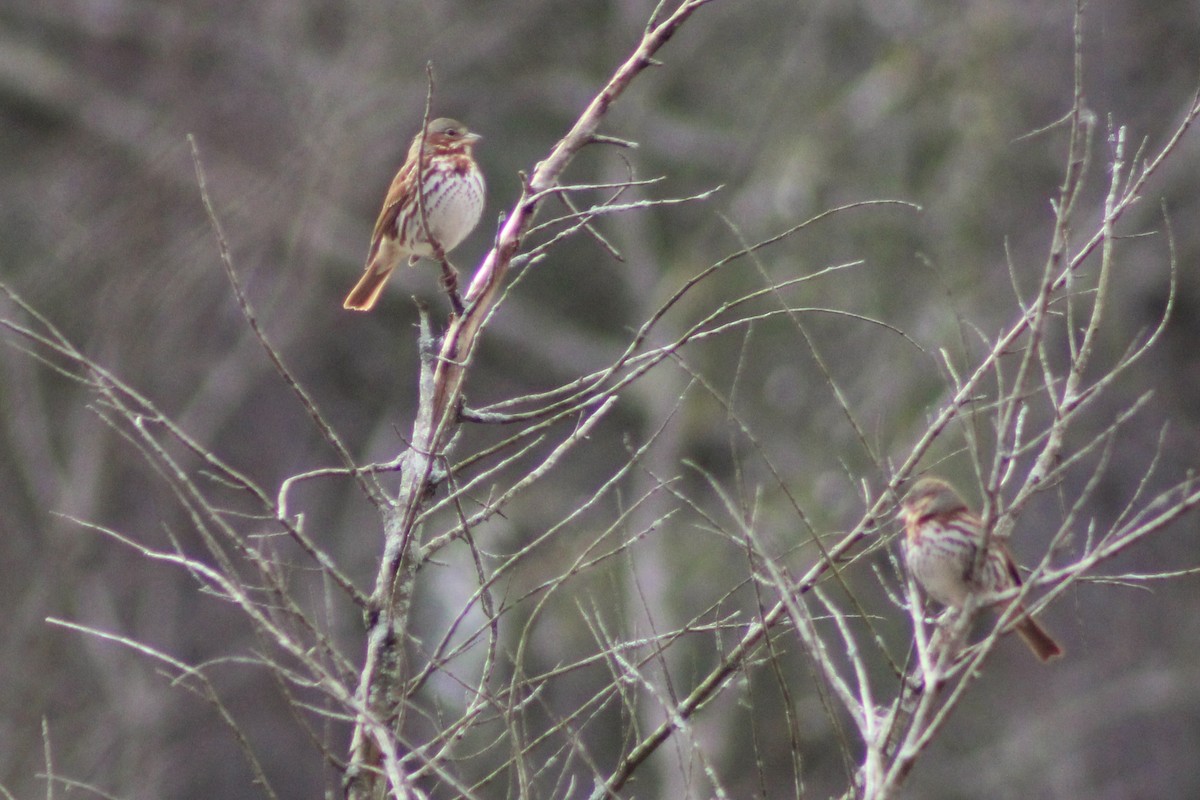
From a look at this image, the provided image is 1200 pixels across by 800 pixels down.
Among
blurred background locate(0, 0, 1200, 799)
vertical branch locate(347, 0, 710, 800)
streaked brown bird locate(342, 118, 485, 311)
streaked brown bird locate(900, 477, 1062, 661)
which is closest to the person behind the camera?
vertical branch locate(347, 0, 710, 800)

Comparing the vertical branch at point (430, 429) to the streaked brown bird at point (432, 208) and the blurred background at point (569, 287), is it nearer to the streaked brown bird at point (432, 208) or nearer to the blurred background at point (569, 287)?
the streaked brown bird at point (432, 208)

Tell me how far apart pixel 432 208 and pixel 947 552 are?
2.35m

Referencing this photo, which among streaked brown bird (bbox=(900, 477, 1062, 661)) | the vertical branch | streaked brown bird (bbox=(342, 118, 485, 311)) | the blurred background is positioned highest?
the blurred background

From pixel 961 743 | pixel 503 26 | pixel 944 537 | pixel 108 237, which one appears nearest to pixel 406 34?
pixel 503 26

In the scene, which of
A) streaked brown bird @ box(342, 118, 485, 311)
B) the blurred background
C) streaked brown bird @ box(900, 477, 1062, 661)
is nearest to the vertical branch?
streaked brown bird @ box(900, 477, 1062, 661)

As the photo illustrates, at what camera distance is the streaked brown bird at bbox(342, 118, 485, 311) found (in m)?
6.52

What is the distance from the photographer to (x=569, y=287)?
1577 cm

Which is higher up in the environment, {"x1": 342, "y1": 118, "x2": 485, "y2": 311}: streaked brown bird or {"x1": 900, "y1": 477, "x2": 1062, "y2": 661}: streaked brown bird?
{"x1": 342, "y1": 118, "x2": 485, "y2": 311}: streaked brown bird

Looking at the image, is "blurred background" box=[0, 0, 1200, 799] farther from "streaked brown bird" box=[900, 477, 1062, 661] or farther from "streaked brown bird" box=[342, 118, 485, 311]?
"streaked brown bird" box=[900, 477, 1062, 661]

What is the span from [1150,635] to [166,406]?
7.74 m

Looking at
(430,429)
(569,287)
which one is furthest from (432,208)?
(569,287)

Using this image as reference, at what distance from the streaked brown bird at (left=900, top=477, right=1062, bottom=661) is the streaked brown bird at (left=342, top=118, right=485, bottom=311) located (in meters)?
1.94

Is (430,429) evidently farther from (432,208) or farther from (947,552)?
(432,208)

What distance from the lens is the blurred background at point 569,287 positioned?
12047 mm
